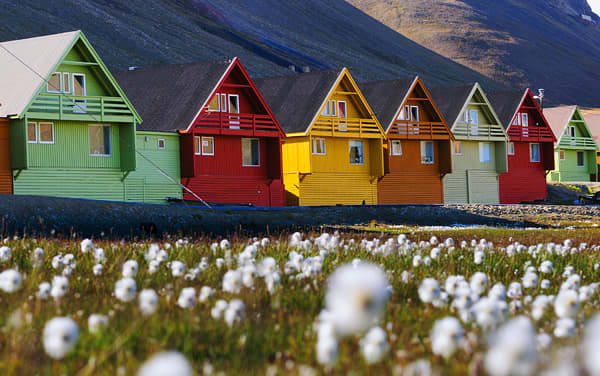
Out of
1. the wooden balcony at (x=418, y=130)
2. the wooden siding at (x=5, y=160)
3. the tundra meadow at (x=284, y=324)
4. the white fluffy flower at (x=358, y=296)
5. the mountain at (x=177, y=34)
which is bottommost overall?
the tundra meadow at (x=284, y=324)

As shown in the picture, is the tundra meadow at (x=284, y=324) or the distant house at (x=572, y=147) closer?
the tundra meadow at (x=284, y=324)

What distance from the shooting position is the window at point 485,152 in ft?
208

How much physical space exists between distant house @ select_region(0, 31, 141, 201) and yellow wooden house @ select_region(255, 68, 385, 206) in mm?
11601

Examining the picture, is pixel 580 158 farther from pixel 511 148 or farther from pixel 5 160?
pixel 5 160

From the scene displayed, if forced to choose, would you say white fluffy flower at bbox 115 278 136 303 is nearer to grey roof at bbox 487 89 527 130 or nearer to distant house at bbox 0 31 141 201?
distant house at bbox 0 31 141 201

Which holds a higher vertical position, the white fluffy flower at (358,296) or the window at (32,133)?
the window at (32,133)

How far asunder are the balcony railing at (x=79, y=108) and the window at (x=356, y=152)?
637 inches

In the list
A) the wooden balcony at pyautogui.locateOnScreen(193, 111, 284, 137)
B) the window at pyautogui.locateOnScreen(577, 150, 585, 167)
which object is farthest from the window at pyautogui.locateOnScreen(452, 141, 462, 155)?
the window at pyautogui.locateOnScreen(577, 150, 585, 167)

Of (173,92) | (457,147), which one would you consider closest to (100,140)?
(173,92)

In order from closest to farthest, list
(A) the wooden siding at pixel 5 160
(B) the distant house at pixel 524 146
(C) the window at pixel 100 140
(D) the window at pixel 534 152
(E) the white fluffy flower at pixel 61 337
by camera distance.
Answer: (E) the white fluffy flower at pixel 61 337
(A) the wooden siding at pixel 5 160
(C) the window at pixel 100 140
(B) the distant house at pixel 524 146
(D) the window at pixel 534 152

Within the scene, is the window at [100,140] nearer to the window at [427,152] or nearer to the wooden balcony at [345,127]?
the wooden balcony at [345,127]

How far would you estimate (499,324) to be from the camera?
727cm

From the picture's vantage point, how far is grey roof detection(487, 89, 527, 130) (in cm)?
6444

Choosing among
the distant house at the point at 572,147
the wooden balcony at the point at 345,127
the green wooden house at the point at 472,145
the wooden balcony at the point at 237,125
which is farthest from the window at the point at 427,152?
the distant house at the point at 572,147
